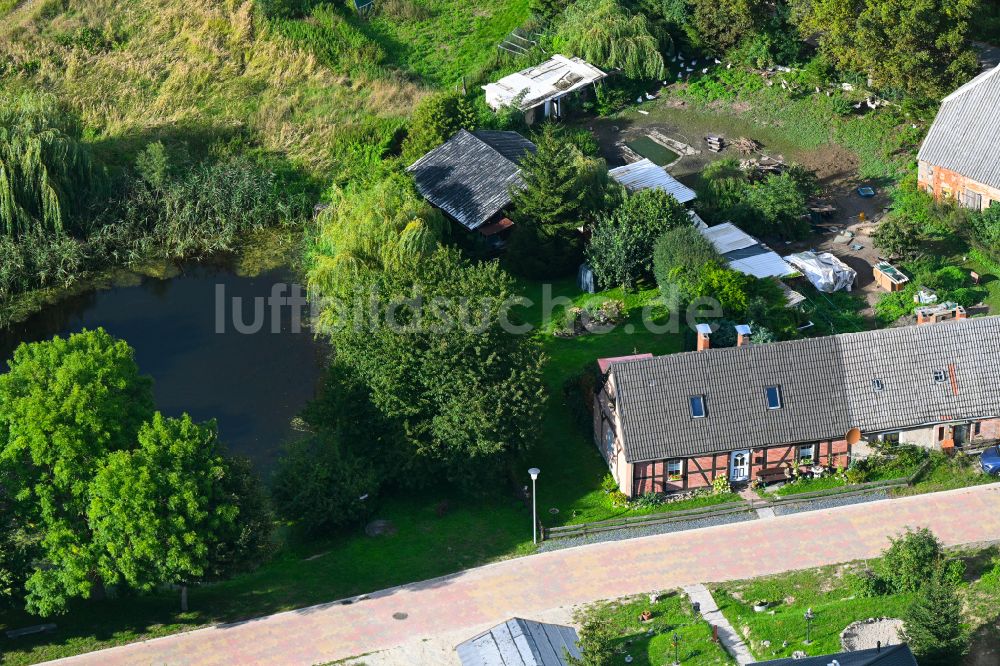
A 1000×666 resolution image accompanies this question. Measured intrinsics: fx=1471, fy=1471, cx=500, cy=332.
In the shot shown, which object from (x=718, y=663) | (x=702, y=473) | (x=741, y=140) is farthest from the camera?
(x=741, y=140)

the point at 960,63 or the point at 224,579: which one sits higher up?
the point at 960,63

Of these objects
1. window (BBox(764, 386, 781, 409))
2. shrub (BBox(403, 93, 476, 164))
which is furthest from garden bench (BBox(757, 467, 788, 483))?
shrub (BBox(403, 93, 476, 164))

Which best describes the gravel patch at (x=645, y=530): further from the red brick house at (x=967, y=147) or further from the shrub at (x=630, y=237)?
the red brick house at (x=967, y=147)

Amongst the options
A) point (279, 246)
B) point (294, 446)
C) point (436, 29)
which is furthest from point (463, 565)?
point (436, 29)

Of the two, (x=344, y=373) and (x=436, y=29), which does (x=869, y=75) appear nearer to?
(x=436, y=29)

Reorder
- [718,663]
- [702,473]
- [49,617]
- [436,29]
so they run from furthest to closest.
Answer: [436,29] < [702,473] < [49,617] < [718,663]

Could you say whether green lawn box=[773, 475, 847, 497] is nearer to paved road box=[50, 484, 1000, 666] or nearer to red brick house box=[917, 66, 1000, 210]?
paved road box=[50, 484, 1000, 666]

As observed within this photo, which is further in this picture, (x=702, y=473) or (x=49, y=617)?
(x=702, y=473)
